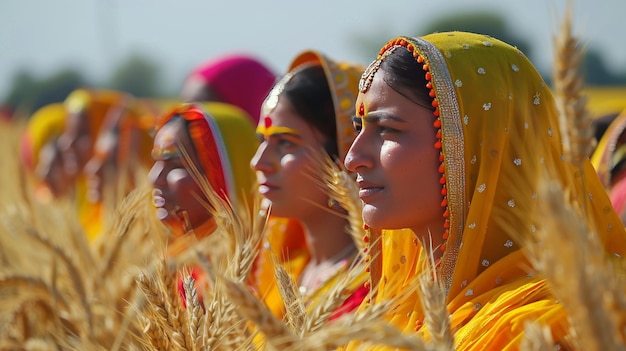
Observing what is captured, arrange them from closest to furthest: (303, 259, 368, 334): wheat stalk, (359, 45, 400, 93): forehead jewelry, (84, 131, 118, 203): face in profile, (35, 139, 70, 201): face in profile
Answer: (303, 259, 368, 334): wheat stalk < (359, 45, 400, 93): forehead jewelry < (84, 131, 118, 203): face in profile < (35, 139, 70, 201): face in profile

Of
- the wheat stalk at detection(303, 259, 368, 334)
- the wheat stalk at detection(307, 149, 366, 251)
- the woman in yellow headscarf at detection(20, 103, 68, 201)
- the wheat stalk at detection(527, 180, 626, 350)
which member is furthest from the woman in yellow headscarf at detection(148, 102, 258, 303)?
the woman in yellow headscarf at detection(20, 103, 68, 201)

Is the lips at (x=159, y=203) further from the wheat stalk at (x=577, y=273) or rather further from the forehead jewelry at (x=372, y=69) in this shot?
the wheat stalk at (x=577, y=273)

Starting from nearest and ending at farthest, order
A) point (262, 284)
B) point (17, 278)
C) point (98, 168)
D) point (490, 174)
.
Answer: point (490, 174), point (17, 278), point (262, 284), point (98, 168)

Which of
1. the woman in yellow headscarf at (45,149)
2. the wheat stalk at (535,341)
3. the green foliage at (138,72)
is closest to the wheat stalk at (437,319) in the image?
the wheat stalk at (535,341)

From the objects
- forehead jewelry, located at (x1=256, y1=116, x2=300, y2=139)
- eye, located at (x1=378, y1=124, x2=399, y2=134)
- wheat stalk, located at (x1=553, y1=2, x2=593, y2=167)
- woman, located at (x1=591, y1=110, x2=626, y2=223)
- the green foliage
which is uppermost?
wheat stalk, located at (x1=553, y1=2, x2=593, y2=167)

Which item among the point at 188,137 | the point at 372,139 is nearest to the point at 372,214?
the point at 372,139

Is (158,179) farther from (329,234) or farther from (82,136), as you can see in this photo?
(82,136)

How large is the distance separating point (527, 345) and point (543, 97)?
0.96m

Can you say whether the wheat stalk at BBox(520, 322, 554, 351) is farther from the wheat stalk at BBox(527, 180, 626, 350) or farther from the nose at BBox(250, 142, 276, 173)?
the nose at BBox(250, 142, 276, 173)

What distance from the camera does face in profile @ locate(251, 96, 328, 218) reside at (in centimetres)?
268

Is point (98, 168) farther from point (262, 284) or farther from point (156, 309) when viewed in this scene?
point (156, 309)

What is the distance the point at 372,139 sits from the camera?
6.22 ft

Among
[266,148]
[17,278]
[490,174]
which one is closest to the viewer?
[490,174]

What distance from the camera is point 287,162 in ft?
8.82
